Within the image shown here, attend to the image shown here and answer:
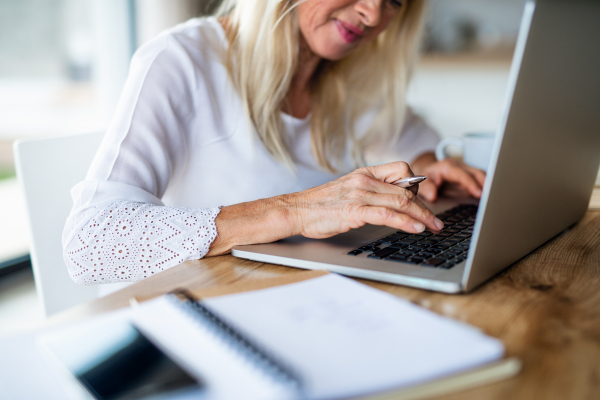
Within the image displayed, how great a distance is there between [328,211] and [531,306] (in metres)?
0.27

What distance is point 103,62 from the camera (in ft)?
6.36

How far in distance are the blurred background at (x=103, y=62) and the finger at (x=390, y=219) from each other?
0.97 m

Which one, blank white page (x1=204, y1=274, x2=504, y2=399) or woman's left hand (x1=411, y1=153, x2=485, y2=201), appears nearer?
blank white page (x1=204, y1=274, x2=504, y2=399)

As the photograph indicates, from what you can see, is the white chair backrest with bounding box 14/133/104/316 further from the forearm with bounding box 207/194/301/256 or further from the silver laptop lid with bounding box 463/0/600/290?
the silver laptop lid with bounding box 463/0/600/290

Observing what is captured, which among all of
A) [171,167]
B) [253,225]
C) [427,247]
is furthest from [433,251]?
[171,167]

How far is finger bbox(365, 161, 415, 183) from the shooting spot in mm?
685

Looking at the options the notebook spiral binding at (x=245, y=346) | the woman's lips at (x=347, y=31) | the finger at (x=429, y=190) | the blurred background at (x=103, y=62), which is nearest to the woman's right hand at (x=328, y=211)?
the notebook spiral binding at (x=245, y=346)

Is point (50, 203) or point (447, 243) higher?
point (447, 243)

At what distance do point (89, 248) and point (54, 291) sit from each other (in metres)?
0.33

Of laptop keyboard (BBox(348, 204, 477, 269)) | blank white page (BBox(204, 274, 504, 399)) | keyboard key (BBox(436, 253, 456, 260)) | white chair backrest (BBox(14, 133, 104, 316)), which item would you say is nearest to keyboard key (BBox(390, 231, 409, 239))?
laptop keyboard (BBox(348, 204, 477, 269))

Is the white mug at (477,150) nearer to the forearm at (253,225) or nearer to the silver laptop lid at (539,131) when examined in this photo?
the silver laptop lid at (539,131)

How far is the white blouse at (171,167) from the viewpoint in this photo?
652 millimetres

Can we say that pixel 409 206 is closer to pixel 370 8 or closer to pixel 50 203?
pixel 370 8

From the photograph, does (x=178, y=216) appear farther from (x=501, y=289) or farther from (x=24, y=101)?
(x=24, y=101)
